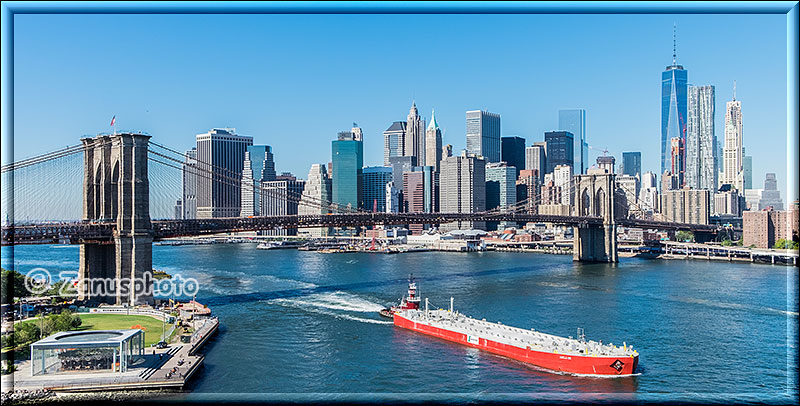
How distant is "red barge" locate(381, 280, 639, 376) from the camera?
1900 centimetres

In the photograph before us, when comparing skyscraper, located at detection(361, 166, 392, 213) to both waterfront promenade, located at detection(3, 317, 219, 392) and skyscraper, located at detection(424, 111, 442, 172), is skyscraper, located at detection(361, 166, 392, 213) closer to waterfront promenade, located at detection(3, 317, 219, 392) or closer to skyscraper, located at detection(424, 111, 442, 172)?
skyscraper, located at detection(424, 111, 442, 172)

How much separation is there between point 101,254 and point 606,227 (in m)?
42.3

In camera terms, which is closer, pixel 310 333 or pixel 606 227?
pixel 310 333

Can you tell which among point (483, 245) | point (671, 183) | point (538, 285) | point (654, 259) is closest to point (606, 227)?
point (654, 259)

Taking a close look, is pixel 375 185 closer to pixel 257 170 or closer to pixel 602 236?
pixel 257 170

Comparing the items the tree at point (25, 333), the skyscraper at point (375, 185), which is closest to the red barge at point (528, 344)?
the tree at point (25, 333)

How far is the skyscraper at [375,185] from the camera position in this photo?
421 ft

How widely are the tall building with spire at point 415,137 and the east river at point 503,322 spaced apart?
12466 centimetres

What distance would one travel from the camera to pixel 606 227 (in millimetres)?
58250

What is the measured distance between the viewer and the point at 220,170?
4102 inches

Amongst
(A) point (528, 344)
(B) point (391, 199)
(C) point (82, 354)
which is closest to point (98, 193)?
(C) point (82, 354)

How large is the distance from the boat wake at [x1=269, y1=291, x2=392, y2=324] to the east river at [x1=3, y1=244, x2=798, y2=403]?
0.16 ft

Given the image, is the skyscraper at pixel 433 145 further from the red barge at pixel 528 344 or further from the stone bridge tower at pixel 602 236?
the red barge at pixel 528 344

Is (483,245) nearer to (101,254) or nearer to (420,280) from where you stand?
(420,280)
